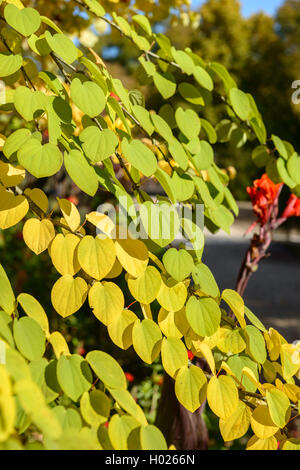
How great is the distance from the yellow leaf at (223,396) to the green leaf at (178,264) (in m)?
0.18

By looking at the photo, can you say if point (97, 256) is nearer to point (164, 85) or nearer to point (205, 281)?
point (205, 281)

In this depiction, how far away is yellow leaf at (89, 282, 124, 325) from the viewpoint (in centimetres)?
81

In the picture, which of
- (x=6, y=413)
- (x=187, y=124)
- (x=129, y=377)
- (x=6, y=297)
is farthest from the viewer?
(x=129, y=377)

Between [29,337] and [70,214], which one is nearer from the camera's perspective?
[29,337]

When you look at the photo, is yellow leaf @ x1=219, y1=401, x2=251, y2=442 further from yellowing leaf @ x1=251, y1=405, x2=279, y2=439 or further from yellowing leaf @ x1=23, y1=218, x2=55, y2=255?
yellowing leaf @ x1=23, y1=218, x2=55, y2=255

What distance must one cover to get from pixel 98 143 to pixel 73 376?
388 millimetres

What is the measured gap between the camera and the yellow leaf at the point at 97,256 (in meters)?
0.79

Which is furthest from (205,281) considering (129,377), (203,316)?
(129,377)

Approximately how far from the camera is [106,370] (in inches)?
28.7

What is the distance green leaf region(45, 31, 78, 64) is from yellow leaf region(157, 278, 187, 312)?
44cm

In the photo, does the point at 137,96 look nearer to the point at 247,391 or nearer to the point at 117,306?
the point at 117,306

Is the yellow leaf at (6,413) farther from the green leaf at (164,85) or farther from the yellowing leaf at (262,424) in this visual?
the green leaf at (164,85)

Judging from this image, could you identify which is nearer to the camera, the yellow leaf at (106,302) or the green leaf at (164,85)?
the yellow leaf at (106,302)

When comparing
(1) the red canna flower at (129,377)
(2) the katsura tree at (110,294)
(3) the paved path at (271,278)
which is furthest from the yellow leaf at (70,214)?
(3) the paved path at (271,278)
